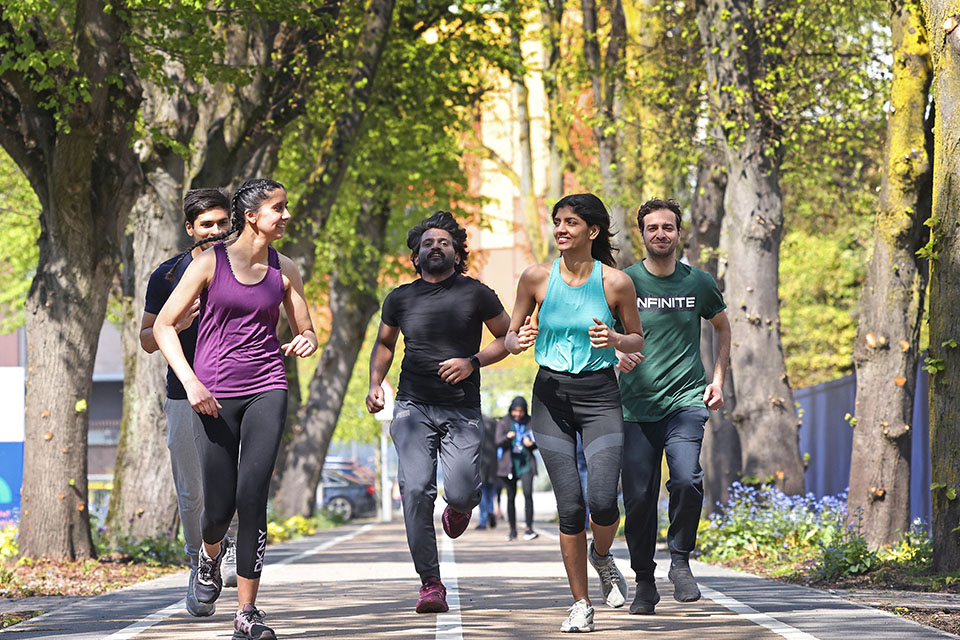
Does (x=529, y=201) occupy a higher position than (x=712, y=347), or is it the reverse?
(x=529, y=201)

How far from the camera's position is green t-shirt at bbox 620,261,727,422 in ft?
30.0

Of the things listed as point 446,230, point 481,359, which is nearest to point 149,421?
point 446,230

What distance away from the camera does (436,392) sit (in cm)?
912

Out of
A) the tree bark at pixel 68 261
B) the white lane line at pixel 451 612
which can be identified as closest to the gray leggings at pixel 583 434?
the white lane line at pixel 451 612

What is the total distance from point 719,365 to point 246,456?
3.12 meters

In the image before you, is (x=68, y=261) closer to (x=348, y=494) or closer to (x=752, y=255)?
(x=752, y=255)

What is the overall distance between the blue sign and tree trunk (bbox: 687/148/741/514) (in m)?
7.50

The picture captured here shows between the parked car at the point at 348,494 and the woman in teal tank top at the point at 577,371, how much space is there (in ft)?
122

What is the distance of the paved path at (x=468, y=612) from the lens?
26.9ft

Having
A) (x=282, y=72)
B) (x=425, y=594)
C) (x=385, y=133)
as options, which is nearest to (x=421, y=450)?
(x=425, y=594)

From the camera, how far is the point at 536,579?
12.7m

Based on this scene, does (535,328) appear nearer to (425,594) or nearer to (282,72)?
(425,594)

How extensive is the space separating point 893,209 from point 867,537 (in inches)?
107

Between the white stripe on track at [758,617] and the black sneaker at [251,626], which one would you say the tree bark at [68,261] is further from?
the black sneaker at [251,626]
